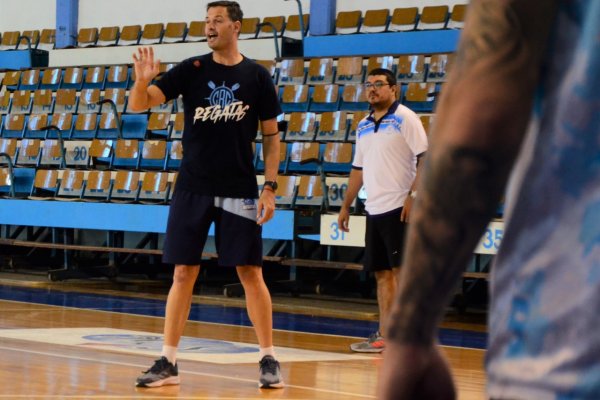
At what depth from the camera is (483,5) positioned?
3.58ft

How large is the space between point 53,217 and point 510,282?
11125 millimetres

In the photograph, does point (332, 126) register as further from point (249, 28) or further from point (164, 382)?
point (164, 382)

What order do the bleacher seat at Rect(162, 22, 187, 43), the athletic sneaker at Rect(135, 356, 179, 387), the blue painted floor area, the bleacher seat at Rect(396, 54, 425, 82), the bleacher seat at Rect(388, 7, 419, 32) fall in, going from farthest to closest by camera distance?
the bleacher seat at Rect(162, 22, 187, 43)
the bleacher seat at Rect(388, 7, 419, 32)
the bleacher seat at Rect(396, 54, 425, 82)
the blue painted floor area
the athletic sneaker at Rect(135, 356, 179, 387)

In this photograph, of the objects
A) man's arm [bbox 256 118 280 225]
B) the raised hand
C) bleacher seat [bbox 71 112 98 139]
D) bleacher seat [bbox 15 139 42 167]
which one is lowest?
man's arm [bbox 256 118 280 225]

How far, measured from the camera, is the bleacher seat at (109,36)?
58.1 feet

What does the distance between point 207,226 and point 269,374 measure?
2.43 feet

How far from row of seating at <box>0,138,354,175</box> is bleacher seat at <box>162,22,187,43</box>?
376 cm

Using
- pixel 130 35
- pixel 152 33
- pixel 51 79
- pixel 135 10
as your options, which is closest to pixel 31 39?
pixel 135 10

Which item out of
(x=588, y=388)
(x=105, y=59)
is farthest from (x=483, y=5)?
(x=105, y=59)

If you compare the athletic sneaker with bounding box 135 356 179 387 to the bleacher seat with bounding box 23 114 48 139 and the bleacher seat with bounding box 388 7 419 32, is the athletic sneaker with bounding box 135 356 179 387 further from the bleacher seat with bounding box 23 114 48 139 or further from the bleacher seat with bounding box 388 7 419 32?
the bleacher seat with bounding box 388 7 419 32

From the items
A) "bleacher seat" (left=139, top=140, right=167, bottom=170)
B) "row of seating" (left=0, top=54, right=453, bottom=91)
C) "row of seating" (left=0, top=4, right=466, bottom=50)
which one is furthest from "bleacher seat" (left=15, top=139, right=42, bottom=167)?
"row of seating" (left=0, top=4, right=466, bottom=50)

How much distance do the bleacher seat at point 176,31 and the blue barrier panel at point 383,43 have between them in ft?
8.95

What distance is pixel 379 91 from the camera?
6.98 meters

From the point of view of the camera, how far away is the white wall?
629 inches
